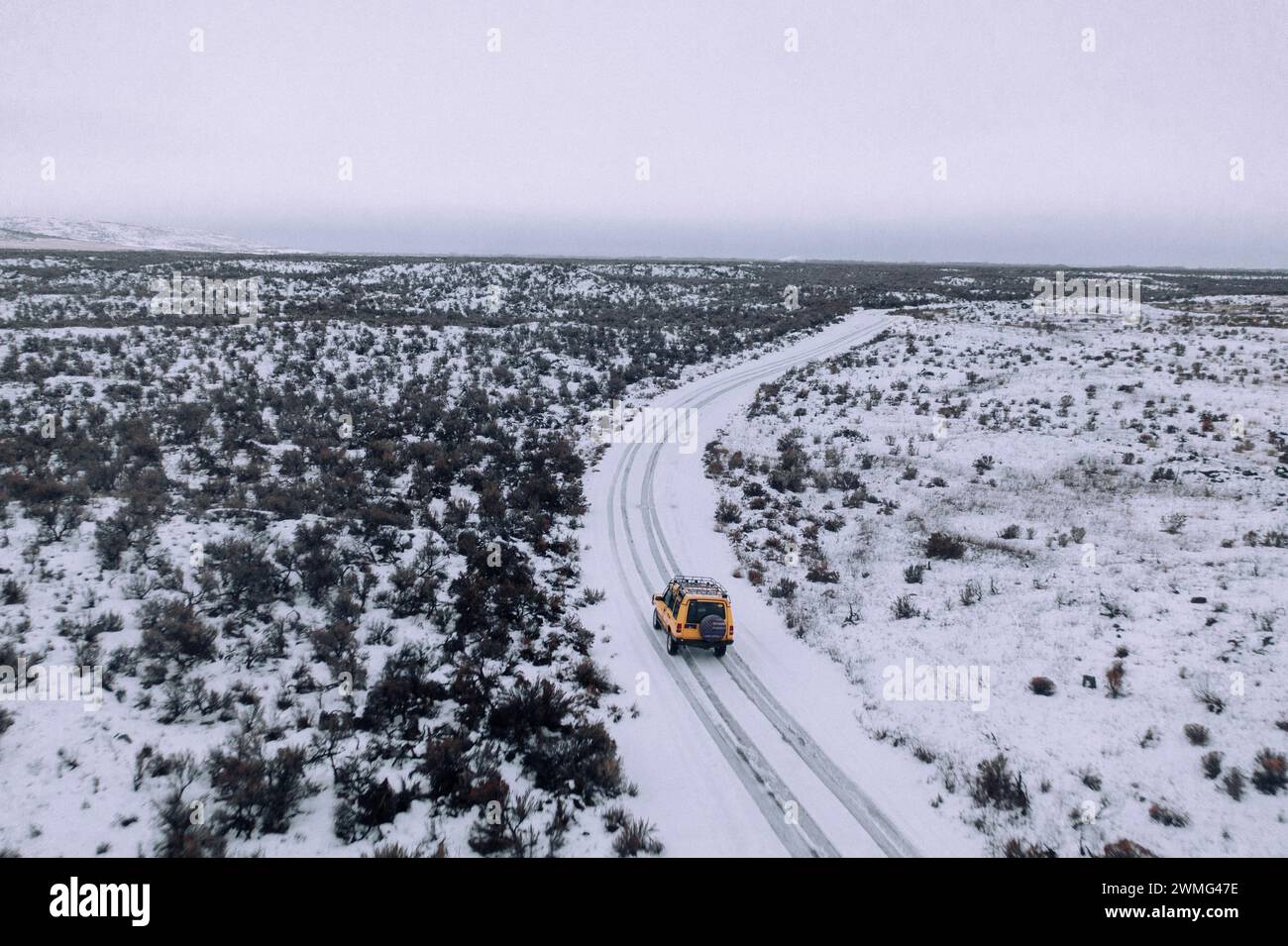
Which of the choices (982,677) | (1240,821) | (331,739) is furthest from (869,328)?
(331,739)

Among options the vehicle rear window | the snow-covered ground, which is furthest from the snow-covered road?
the vehicle rear window

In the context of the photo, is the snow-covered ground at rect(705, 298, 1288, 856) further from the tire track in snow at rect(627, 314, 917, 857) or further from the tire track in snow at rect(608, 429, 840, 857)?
the tire track in snow at rect(608, 429, 840, 857)

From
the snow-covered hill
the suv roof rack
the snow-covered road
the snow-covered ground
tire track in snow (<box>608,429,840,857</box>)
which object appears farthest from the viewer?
the snow-covered hill

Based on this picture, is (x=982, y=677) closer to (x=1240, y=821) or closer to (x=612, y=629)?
(x=1240, y=821)

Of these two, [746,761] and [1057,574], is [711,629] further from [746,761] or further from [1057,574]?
[1057,574]

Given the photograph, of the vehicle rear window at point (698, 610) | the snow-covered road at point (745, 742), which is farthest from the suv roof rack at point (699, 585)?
the snow-covered road at point (745, 742)

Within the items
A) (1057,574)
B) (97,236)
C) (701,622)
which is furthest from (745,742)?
(97,236)

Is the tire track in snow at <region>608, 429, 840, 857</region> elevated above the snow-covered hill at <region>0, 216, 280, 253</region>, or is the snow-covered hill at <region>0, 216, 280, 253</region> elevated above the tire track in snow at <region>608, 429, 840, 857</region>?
the snow-covered hill at <region>0, 216, 280, 253</region>
